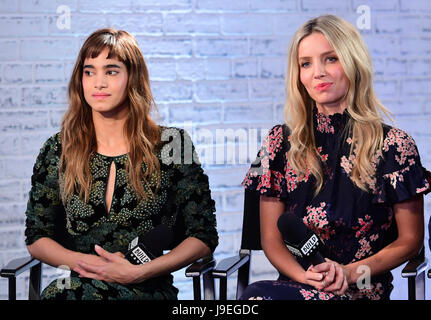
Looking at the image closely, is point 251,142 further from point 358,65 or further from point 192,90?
point 358,65

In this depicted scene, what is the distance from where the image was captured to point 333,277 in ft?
6.26

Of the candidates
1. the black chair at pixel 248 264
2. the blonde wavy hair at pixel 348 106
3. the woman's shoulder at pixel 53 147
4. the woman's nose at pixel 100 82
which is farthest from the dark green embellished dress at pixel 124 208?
the blonde wavy hair at pixel 348 106

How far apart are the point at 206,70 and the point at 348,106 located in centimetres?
87

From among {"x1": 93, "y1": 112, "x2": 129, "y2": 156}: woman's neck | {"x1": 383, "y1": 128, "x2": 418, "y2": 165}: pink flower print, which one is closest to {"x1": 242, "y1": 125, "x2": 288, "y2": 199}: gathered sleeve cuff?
{"x1": 383, "y1": 128, "x2": 418, "y2": 165}: pink flower print

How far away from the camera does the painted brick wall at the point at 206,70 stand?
2.79m

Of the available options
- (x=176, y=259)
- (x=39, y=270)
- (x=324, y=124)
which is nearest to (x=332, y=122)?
(x=324, y=124)

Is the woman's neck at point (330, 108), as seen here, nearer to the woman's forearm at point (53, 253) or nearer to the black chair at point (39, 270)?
the black chair at point (39, 270)

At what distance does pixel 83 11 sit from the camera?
110 inches

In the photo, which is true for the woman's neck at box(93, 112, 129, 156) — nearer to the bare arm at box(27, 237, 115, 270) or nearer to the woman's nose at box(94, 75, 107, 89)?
the woman's nose at box(94, 75, 107, 89)

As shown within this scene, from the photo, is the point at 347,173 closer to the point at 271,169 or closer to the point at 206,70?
the point at 271,169

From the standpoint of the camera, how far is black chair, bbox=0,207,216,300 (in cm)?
214

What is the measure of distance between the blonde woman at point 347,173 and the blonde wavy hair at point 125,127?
0.43m
